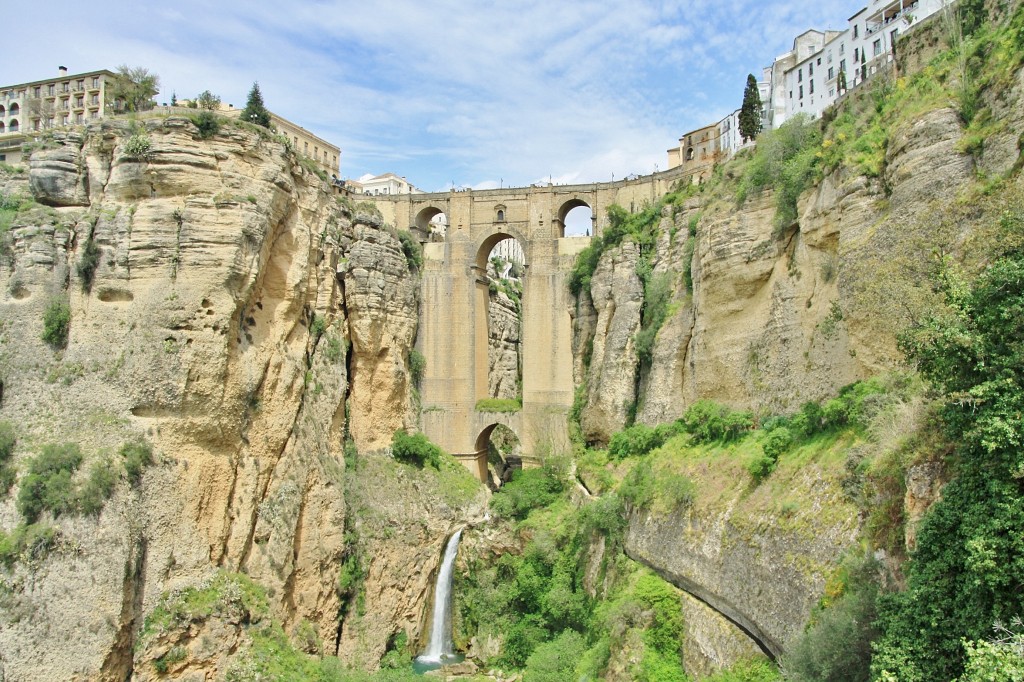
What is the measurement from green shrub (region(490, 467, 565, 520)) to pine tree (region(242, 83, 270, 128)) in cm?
1763

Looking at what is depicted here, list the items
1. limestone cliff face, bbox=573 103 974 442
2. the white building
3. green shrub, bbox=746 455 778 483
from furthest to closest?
1. the white building
2. green shrub, bbox=746 455 778 483
3. limestone cliff face, bbox=573 103 974 442

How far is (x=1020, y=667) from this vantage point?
7605 millimetres

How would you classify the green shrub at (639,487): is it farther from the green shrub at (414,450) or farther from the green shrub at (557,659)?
the green shrub at (414,450)

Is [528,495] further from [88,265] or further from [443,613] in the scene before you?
[88,265]

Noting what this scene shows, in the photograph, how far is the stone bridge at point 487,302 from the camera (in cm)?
3259

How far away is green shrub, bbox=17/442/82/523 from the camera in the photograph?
62.1 feet

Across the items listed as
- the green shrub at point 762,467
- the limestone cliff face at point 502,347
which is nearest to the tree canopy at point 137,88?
the limestone cliff face at point 502,347

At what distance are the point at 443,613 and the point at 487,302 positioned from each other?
1387 cm

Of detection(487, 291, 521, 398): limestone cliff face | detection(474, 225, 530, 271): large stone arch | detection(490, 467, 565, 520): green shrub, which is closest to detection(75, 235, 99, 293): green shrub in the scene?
detection(490, 467, 565, 520): green shrub

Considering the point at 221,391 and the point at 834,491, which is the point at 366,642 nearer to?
the point at 221,391

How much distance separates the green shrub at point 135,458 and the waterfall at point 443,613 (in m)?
11.9

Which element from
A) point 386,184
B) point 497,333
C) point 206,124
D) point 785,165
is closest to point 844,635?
point 785,165

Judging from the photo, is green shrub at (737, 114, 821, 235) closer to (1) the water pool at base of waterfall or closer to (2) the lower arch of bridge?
A: (2) the lower arch of bridge

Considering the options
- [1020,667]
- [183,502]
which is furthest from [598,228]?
[1020,667]
